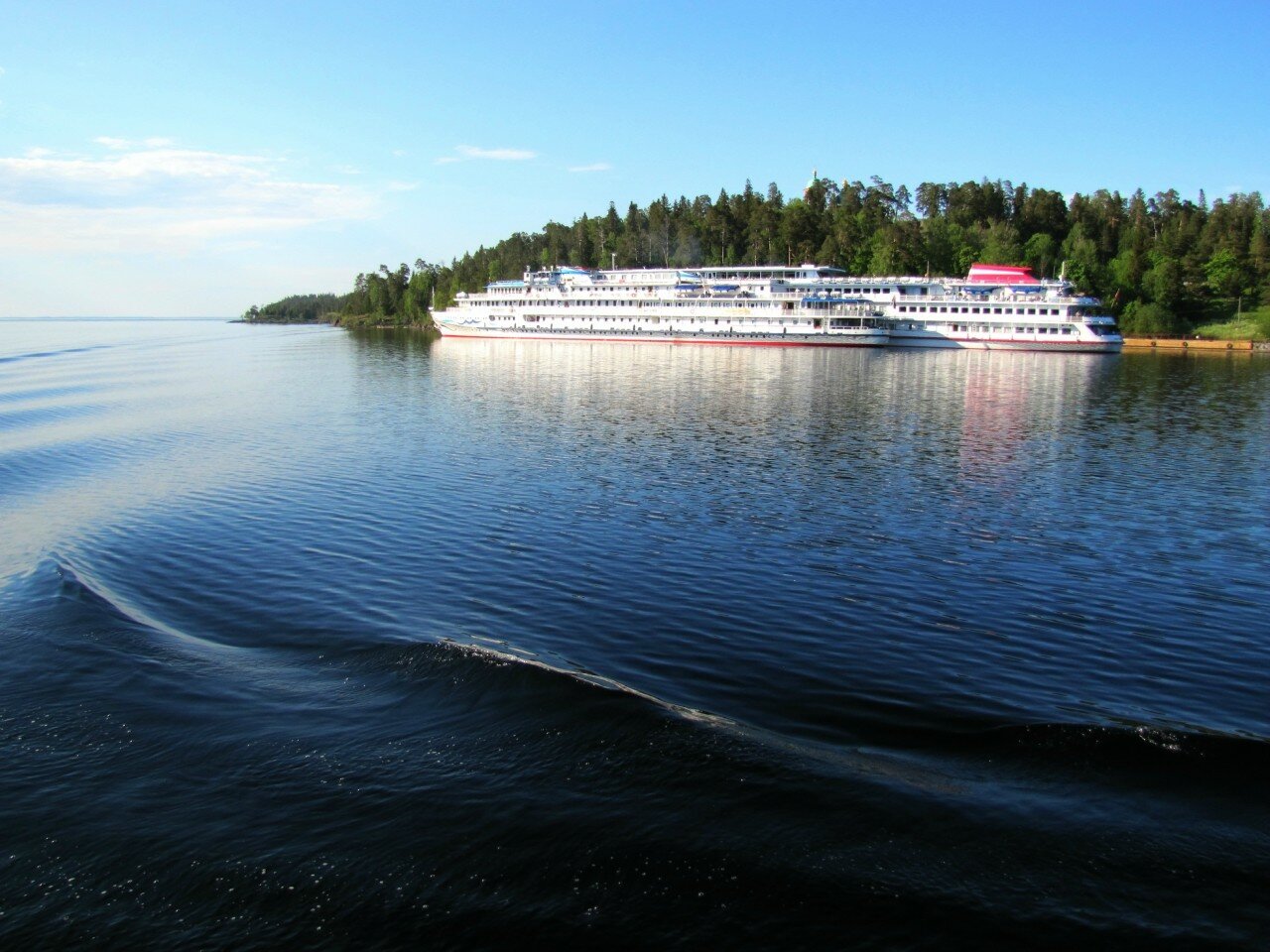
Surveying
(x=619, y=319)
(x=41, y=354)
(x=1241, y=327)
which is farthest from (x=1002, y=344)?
(x=41, y=354)

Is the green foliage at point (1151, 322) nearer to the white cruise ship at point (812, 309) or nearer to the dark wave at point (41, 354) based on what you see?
the white cruise ship at point (812, 309)

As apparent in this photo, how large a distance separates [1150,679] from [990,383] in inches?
2465

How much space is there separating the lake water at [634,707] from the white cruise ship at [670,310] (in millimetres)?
91198

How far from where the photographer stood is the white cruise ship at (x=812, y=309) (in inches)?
4520

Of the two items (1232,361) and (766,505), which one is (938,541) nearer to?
(766,505)

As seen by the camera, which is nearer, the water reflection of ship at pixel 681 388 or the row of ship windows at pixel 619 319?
the water reflection of ship at pixel 681 388

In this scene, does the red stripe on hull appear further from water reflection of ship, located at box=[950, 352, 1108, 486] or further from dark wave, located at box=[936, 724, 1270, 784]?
dark wave, located at box=[936, 724, 1270, 784]

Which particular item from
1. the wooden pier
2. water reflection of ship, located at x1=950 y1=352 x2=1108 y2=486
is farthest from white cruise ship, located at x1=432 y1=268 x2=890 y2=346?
the wooden pier

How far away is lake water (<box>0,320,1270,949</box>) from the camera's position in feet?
33.4

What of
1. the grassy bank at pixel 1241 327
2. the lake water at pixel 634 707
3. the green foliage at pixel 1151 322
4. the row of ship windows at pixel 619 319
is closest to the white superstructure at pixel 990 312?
the row of ship windows at pixel 619 319

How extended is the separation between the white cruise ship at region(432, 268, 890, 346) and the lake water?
91.2m

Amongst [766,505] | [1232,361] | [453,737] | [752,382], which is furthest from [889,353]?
[453,737]

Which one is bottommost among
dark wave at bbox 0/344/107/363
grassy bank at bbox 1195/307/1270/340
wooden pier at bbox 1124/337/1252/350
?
wooden pier at bbox 1124/337/1252/350

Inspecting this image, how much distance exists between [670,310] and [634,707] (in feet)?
402
